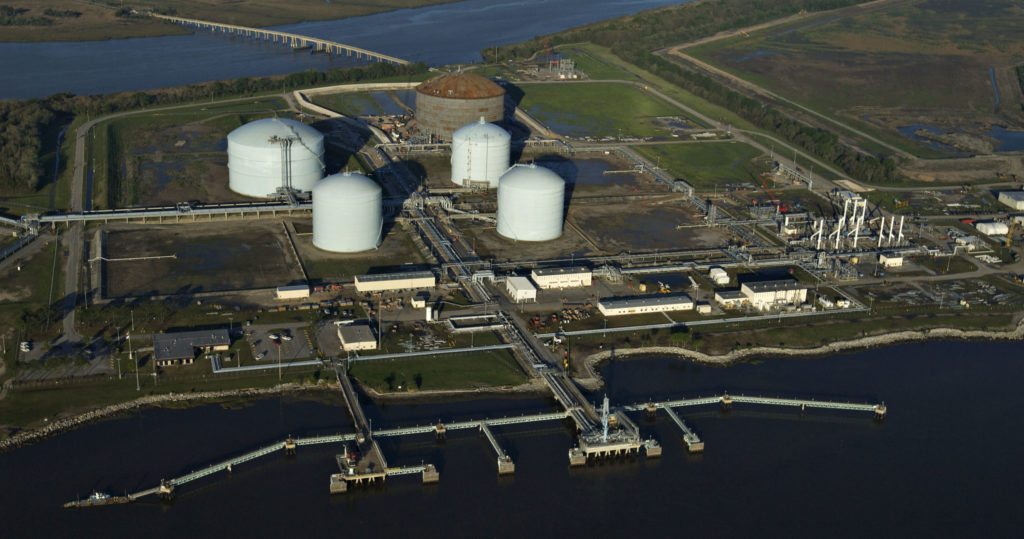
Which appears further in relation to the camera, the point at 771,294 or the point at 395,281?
the point at 771,294

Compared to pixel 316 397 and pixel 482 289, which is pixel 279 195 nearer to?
pixel 482 289

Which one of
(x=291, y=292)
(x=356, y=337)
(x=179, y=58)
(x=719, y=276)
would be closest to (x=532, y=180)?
(x=719, y=276)

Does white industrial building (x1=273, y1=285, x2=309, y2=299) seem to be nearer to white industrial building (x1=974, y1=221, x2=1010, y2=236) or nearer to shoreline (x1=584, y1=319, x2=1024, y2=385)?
shoreline (x1=584, y1=319, x2=1024, y2=385)

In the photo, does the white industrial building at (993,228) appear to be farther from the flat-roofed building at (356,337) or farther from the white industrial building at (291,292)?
the white industrial building at (291,292)

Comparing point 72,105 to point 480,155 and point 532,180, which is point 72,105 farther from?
point 532,180

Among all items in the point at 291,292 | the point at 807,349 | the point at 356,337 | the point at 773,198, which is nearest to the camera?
the point at 356,337
